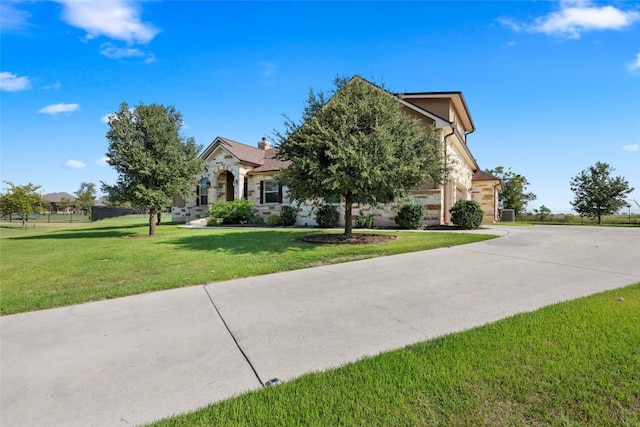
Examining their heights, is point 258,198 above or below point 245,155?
below

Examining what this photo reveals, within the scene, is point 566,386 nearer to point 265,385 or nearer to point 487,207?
point 265,385

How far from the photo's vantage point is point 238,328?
4176 millimetres

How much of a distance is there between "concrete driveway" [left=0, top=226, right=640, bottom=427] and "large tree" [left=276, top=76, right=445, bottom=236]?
132 inches

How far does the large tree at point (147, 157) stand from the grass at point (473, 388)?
14.1 metres

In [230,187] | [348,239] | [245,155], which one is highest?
[245,155]

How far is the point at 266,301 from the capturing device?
5191 mm

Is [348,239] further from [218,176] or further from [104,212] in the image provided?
[104,212]

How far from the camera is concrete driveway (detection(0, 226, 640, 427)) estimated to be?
112 inches

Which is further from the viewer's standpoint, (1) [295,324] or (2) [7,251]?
(2) [7,251]

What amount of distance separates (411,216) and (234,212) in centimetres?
1113

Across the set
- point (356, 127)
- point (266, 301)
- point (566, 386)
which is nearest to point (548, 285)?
point (566, 386)

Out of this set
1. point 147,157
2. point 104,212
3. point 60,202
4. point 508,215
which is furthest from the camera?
point 60,202

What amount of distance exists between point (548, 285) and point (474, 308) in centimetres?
197

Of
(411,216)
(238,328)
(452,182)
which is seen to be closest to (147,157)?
(411,216)
